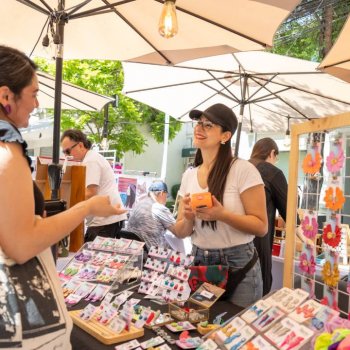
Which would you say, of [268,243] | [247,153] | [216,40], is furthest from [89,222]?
[247,153]

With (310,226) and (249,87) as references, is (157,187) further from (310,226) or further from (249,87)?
(310,226)

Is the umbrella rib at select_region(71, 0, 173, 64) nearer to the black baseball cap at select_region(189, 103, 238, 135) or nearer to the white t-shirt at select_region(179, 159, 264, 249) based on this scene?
the black baseball cap at select_region(189, 103, 238, 135)

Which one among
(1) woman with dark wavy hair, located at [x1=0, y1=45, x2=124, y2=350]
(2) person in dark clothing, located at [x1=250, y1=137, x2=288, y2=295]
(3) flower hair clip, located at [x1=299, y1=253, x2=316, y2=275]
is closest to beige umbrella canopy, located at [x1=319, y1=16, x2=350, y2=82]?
(2) person in dark clothing, located at [x1=250, y1=137, x2=288, y2=295]

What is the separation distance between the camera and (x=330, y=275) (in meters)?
1.44

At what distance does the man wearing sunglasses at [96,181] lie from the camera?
327 centimetres

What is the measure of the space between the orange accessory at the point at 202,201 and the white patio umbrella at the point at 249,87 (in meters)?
2.53

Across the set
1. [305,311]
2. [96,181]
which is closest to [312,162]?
[305,311]

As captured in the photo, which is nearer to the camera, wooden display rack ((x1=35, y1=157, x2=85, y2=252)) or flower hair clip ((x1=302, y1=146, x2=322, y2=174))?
flower hair clip ((x1=302, y1=146, x2=322, y2=174))

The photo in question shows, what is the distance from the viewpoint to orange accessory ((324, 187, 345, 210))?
1.42 meters

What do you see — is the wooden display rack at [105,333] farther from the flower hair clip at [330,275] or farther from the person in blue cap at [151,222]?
the person in blue cap at [151,222]

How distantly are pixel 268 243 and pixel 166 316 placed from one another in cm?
A: 158

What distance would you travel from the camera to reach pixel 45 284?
0.98 m

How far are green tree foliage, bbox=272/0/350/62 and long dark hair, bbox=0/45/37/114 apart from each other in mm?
10725

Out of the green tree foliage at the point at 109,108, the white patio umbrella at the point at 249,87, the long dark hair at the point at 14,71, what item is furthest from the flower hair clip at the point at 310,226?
the green tree foliage at the point at 109,108
